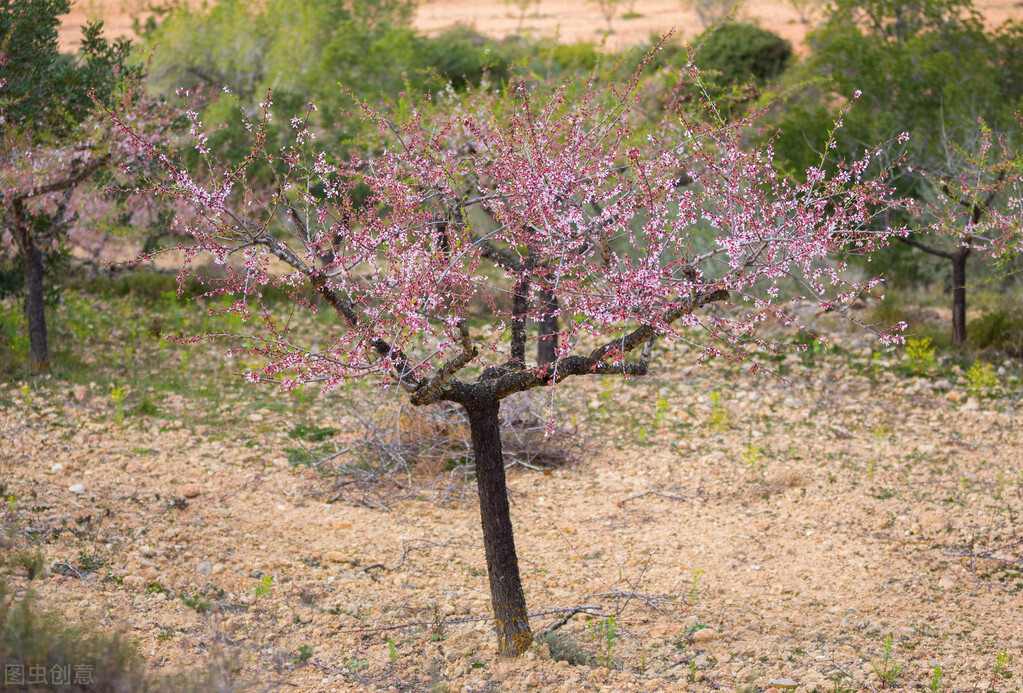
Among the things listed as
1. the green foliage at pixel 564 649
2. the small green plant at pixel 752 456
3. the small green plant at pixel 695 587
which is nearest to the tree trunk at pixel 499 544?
the green foliage at pixel 564 649

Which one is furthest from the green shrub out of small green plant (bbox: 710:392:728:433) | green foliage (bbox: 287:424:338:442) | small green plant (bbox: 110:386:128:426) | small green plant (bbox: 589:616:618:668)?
small green plant (bbox: 110:386:128:426)

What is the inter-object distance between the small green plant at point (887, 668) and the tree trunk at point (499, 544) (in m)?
1.81

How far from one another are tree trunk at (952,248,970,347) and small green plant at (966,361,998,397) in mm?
1065

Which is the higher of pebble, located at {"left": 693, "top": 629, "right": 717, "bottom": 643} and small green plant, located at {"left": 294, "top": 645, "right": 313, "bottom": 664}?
small green plant, located at {"left": 294, "top": 645, "right": 313, "bottom": 664}

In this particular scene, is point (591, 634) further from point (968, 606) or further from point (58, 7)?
point (58, 7)

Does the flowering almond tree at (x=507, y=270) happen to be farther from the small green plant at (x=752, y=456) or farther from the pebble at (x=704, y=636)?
the small green plant at (x=752, y=456)

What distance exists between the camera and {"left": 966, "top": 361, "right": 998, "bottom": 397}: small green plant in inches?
352

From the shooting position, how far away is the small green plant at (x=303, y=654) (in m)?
4.63

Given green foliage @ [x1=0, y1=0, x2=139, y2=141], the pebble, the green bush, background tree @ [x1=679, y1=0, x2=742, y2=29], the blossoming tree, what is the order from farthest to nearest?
1. background tree @ [x1=679, y1=0, x2=742, y2=29]
2. the blossoming tree
3. green foliage @ [x1=0, y1=0, x2=139, y2=141]
4. the pebble
5. the green bush

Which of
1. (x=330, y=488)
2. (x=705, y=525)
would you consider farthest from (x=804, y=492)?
(x=330, y=488)

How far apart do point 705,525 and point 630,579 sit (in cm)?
104

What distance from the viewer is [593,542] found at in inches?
251

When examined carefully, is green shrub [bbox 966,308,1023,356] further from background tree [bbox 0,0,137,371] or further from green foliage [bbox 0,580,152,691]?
green foliage [bbox 0,580,152,691]

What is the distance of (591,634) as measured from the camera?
507 cm
